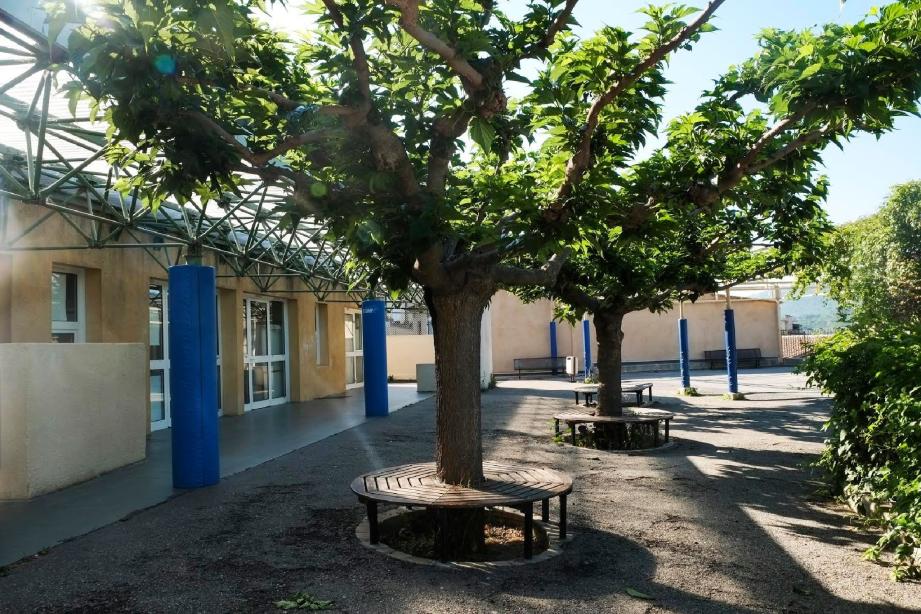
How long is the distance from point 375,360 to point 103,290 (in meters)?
5.90

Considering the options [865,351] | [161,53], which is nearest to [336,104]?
[161,53]

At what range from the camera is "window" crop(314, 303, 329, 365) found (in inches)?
813

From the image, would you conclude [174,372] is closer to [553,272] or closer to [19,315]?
[19,315]

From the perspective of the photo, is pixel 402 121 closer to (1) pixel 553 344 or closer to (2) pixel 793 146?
(2) pixel 793 146

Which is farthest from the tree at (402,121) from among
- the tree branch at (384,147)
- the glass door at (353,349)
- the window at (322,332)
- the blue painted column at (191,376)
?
the glass door at (353,349)

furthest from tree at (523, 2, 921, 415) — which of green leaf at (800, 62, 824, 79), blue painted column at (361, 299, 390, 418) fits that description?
blue painted column at (361, 299, 390, 418)

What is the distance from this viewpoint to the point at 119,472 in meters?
8.64

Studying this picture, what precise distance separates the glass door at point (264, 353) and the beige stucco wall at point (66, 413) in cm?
686

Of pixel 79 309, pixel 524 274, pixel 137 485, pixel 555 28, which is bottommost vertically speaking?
pixel 137 485

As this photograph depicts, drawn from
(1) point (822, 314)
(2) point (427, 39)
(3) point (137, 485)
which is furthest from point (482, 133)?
(1) point (822, 314)

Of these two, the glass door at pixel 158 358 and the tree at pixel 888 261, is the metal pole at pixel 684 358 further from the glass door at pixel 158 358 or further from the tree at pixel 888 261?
the glass door at pixel 158 358

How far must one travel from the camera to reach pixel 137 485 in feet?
25.8

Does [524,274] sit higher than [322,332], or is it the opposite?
[524,274]

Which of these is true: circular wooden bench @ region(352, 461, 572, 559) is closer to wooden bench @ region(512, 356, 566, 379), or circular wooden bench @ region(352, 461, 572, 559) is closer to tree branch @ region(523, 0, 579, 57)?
tree branch @ region(523, 0, 579, 57)
